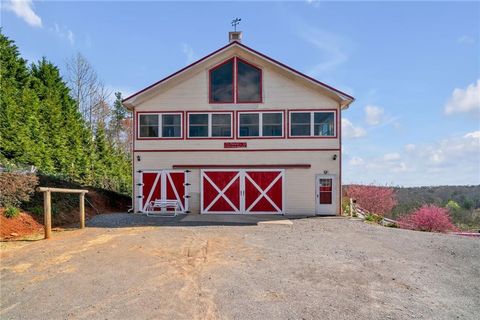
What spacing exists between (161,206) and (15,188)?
545 cm

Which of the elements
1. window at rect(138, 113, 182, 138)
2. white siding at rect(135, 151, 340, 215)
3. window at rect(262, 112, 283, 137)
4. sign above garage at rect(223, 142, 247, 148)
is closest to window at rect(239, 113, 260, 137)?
window at rect(262, 112, 283, 137)

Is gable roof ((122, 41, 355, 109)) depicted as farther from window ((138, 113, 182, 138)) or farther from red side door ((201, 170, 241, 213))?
red side door ((201, 170, 241, 213))

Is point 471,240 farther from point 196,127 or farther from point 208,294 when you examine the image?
point 196,127

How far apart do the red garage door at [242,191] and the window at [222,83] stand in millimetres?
3489

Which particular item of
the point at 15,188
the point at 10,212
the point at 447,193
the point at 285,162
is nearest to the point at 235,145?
the point at 285,162

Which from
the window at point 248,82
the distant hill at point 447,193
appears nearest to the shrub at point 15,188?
the window at point 248,82

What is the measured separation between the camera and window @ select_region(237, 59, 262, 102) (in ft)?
49.6

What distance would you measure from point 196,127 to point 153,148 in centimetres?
225

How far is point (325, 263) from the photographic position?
23.1 feet

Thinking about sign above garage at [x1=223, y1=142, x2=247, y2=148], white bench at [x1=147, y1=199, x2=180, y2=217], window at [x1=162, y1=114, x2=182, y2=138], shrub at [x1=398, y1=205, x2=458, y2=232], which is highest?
window at [x1=162, y1=114, x2=182, y2=138]

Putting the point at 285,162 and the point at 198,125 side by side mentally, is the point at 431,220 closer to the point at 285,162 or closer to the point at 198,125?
the point at 285,162

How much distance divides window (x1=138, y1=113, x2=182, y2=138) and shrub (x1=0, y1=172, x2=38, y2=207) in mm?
5064

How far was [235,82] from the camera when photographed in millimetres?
15156

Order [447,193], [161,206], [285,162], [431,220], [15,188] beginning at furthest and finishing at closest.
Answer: [447,193] < [431,220] < [285,162] < [161,206] < [15,188]
